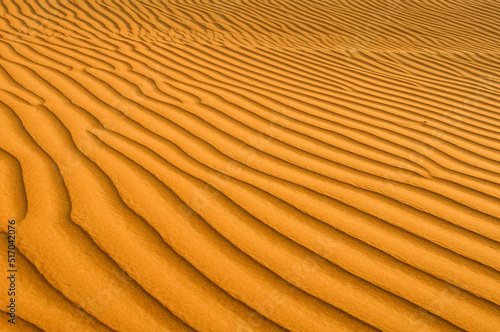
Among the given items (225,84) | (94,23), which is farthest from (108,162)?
(94,23)

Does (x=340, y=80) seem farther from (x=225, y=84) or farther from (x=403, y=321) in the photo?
(x=403, y=321)

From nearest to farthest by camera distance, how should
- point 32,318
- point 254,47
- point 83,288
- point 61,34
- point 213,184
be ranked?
1. point 32,318
2. point 83,288
3. point 213,184
4. point 61,34
5. point 254,47

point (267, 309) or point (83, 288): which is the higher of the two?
point (267, 309)

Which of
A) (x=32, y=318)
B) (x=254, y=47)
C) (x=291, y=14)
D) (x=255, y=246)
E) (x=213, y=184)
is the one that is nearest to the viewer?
(x=32, y=318)

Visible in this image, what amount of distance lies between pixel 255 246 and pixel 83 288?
61 centimetres

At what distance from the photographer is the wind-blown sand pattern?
4.81 ft

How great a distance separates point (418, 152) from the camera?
2.65 meters

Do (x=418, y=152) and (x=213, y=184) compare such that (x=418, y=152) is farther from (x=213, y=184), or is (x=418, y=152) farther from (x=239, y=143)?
(x=213, y=184)

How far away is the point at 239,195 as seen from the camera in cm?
201

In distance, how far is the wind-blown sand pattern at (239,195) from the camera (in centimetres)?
147

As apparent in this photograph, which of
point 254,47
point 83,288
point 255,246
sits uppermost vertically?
point 254,47

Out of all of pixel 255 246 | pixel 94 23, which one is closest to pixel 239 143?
pixel 255 246

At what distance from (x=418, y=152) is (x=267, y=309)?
159 centimetres

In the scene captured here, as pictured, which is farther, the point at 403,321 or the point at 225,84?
the point at 225,84
